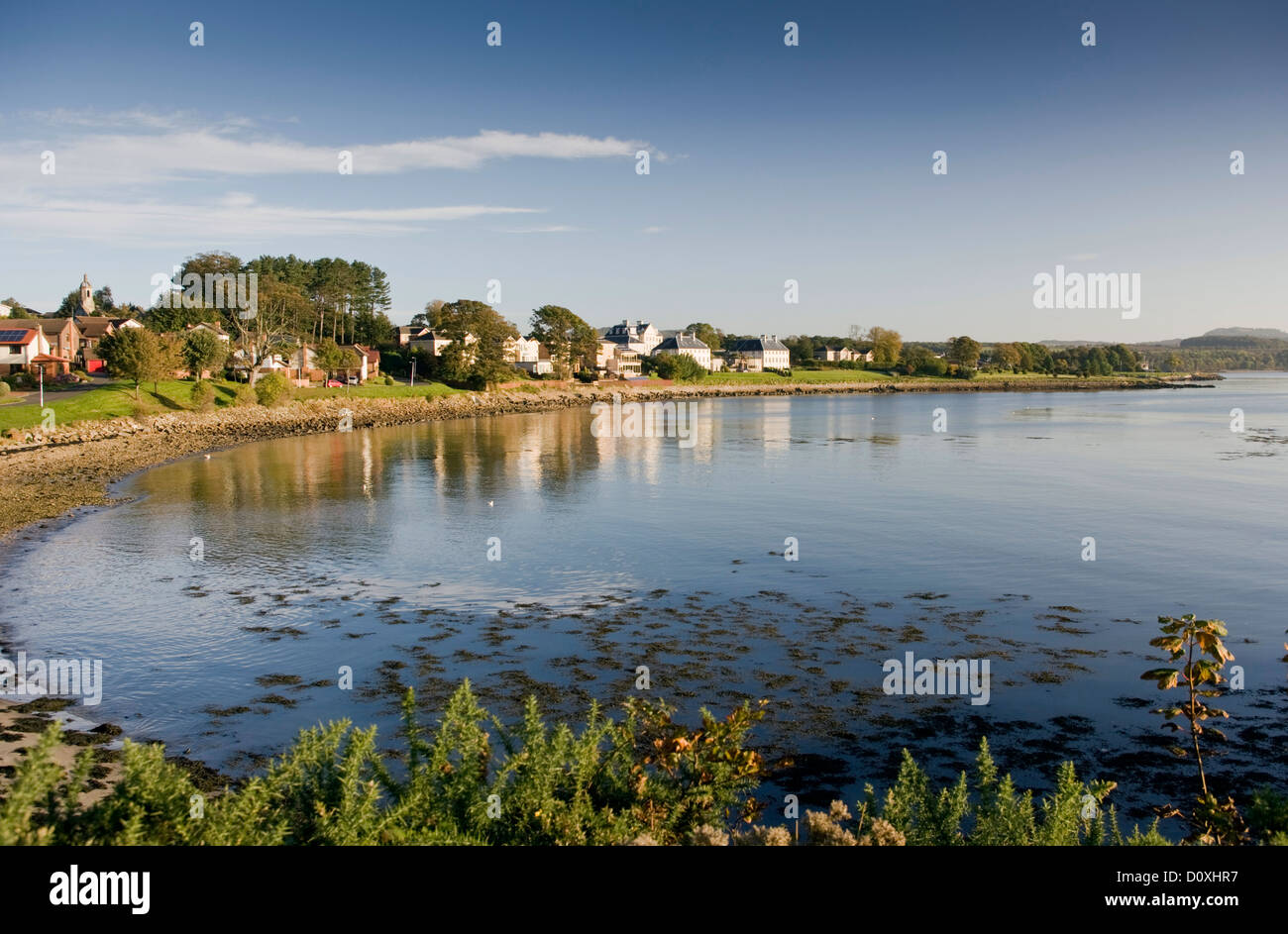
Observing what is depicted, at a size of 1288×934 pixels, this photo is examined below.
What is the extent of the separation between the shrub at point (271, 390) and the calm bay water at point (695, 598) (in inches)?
1237

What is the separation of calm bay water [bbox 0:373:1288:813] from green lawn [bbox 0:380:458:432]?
14866 mm

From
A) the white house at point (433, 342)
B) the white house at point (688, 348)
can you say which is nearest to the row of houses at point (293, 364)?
the white house at point (433, 342)

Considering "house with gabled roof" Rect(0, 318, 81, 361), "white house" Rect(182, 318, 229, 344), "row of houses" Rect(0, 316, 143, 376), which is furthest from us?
"house with gabled roof" Rect(0, 318, 81, 361)

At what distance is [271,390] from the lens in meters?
78.3

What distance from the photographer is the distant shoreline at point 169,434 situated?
3672cm

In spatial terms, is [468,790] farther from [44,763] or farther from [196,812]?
[44,763]

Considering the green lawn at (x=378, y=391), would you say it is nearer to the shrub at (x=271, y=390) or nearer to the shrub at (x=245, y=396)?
the shrub at (x=271, y=390)

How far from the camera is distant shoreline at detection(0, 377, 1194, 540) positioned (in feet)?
120

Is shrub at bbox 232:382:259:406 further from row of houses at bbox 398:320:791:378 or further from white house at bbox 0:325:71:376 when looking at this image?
row of houses at bbox 398:320:791:378

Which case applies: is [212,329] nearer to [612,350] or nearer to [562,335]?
[562,335]

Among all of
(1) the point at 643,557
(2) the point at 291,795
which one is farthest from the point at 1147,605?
(2) the point at 291,795

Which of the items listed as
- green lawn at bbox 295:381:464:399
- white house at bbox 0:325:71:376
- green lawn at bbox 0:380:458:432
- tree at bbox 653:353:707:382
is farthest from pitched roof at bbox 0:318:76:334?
tree at bbox 653:353:707:382

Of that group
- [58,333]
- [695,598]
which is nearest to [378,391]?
[58,333]

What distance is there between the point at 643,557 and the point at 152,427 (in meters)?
46.8
